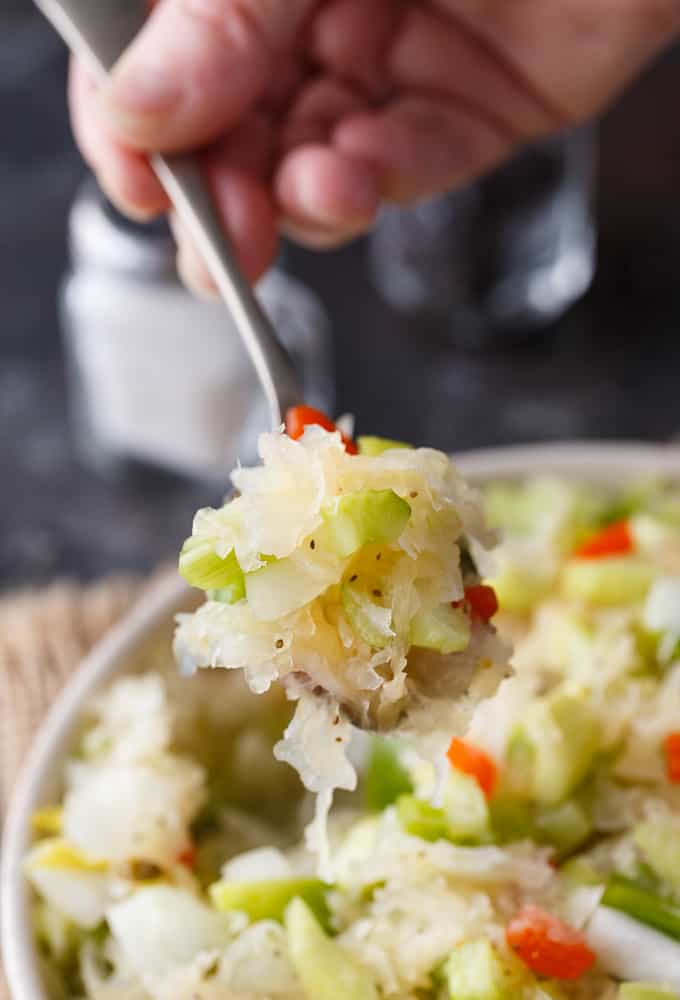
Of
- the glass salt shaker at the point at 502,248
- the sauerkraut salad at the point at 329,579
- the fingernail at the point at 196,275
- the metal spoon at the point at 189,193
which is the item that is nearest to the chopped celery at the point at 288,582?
the sauerkraut salad at the point at 329,579

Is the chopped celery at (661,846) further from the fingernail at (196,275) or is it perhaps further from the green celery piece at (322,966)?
the fingernail at (196,275)

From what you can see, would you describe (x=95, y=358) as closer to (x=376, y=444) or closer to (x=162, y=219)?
(x=162, y=219)

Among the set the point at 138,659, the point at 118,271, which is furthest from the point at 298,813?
the point at 118,271

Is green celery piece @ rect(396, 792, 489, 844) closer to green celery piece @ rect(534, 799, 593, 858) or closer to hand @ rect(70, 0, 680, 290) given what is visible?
green celery piece @ rect(534, 799, 593, 858)

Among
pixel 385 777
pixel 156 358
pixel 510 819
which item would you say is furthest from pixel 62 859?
pixel 156 358

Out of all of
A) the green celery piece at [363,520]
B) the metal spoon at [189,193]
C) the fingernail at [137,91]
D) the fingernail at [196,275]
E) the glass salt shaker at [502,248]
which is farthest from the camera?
the glass salt shaker at [502,248]

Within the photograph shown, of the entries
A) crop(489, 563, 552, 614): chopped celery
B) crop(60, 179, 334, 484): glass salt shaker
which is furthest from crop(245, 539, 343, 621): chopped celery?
crop(60, 179, 334, 484): glass salt shaker

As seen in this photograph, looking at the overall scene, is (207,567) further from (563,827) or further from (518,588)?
(518,588)
